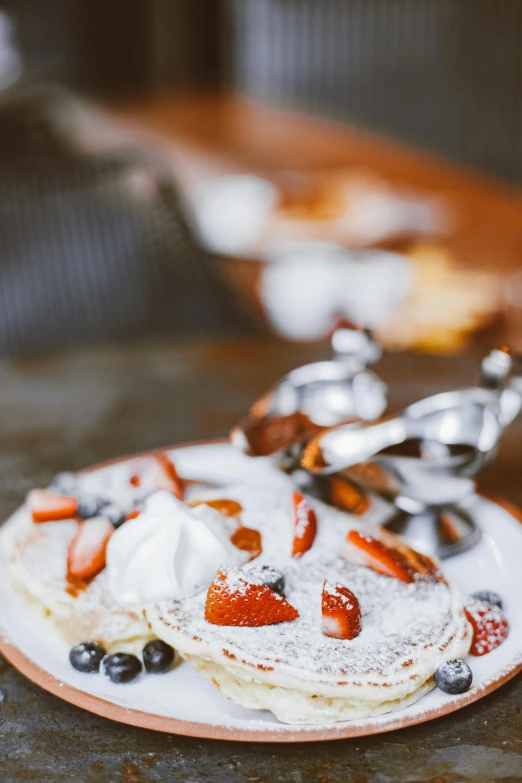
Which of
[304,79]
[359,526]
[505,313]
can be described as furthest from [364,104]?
[359,526]

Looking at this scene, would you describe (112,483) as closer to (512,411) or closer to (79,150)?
(512,411)

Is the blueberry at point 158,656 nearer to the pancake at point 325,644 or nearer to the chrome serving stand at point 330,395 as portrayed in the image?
the pancake at point 325,644

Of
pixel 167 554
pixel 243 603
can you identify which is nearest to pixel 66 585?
pixel 167 554

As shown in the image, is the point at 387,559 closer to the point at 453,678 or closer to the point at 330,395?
the point at 453,678

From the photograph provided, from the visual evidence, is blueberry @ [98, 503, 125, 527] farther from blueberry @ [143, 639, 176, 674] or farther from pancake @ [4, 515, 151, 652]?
blueberry @ [143, 639, 176, 674]

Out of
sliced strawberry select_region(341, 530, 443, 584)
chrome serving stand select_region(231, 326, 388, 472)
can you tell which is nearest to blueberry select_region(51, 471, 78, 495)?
chrome serving stand select_region(231, 326, 388, 472)

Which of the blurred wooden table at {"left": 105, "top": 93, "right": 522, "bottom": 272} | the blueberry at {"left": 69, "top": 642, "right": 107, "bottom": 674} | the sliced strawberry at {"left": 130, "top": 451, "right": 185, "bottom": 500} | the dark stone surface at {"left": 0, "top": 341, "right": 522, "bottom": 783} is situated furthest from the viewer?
the blurred wooden table at {"left": 105, "top": 93, "right": 522, "bottom": 272}

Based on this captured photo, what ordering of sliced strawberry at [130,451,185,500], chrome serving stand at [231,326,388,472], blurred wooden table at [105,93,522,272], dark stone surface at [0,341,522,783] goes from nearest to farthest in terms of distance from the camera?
dark stone surface at [0,341,522,783]
sliced strawberry at [130,451,185,500]
chrome serving stand at [231,326,388,472]
blurred wooden table at [105,93,522,272]
